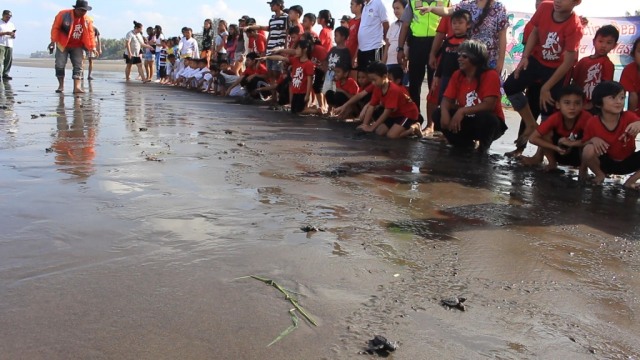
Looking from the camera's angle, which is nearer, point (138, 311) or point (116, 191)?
point (138, 311)

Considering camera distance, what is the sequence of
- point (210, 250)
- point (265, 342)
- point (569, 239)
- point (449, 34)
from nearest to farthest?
point (265, 342) < point (210, 250) < point (569, 239) < point (449, 34)

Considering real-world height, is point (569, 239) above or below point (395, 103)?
below

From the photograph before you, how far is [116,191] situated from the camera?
3.08 m

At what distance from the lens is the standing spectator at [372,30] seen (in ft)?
25.8

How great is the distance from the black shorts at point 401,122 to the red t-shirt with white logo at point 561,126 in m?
1.84

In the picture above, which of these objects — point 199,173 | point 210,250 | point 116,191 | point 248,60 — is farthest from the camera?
point 248,60

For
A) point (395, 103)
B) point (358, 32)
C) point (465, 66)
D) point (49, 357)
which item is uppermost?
point (358, 32)

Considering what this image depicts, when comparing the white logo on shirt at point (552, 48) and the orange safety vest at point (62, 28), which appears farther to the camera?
the orange safety vest at point (62, 28)

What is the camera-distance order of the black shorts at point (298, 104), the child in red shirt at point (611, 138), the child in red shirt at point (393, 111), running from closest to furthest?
1. the child in red shirt at point (611, 138)
2. the child in red shirt at point (393, 111)
3. the black shorts at point (298, 104)

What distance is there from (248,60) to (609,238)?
30.1ft

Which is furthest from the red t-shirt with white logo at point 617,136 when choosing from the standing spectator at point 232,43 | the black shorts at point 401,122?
the standing spectator at point 232,43

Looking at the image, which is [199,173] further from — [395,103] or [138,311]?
[395,103]

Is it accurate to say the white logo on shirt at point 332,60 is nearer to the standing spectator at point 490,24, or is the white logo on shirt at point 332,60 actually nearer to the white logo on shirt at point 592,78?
the standing spectator at point 490,24

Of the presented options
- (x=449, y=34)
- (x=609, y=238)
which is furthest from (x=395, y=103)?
(x=609, y=238)
